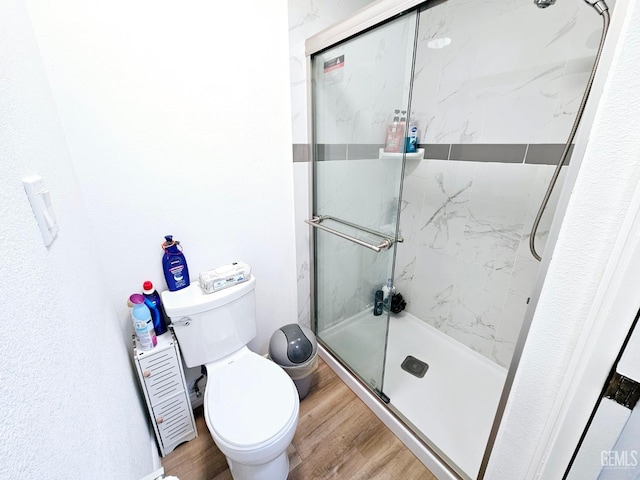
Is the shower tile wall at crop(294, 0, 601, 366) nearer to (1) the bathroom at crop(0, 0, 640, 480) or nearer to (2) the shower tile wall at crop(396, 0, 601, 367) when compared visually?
(2) the shower tile wall at crop(396, 0, 601, 367)

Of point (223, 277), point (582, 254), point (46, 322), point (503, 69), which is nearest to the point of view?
point (46, 322)

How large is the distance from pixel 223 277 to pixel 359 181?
846 millimetres

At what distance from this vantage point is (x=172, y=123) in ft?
3.54

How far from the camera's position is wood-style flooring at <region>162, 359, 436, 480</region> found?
1.17 meters

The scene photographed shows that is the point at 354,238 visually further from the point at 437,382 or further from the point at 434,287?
the point at 437,382

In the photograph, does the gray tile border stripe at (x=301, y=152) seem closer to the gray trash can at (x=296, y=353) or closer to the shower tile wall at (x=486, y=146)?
the shower tile wall at (x=486, y=146)

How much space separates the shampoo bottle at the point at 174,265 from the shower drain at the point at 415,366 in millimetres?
1383

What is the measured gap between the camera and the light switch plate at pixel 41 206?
A: 480mm

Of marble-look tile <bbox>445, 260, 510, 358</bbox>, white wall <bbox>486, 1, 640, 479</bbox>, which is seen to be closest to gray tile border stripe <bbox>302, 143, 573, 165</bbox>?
marble-look tile <bbox>445, 260, 510, 358</bbox>

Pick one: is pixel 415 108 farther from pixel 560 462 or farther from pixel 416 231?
pixel 560 462

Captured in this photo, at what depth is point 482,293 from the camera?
164 cm

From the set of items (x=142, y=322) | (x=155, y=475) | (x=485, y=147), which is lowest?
(x=155, y=475)

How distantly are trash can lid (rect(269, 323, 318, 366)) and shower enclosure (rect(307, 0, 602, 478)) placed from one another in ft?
1.13

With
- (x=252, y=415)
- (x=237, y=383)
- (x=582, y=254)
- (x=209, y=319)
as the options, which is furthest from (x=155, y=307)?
(x=582, y=254)
